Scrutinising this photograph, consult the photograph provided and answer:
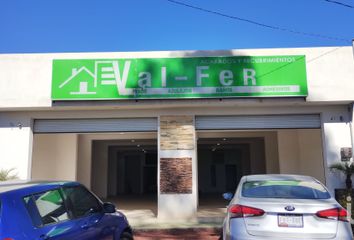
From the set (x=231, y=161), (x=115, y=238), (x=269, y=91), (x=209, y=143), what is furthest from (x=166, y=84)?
(x=231, y=161)

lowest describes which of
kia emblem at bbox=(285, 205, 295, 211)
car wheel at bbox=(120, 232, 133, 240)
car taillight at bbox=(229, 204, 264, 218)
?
car wheel at bbox=(120, 232, 133, 240)

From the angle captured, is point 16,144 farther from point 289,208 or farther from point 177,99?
point 289,208

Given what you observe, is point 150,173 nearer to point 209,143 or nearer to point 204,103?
point 209,143

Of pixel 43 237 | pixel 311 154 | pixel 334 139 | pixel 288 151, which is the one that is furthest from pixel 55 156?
pixel 43 237

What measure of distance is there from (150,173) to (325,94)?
17338mm

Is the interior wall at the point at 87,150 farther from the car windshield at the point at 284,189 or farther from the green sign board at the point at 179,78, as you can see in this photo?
the car windshield at the point at 284,189

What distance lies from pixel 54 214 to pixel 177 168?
7.84m

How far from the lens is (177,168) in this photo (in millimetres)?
12469

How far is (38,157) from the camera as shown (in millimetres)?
15836

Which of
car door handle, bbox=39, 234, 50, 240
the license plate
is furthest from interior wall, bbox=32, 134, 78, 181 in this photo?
the license plate

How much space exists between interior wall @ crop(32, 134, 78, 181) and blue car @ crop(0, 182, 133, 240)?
1050 cm

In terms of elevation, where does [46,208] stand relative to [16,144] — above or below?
below

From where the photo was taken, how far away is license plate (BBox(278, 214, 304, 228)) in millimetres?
5457

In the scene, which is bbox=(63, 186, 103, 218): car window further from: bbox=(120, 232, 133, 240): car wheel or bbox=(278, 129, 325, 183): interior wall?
bbox=(278, 129, 325, 183): interior wall
